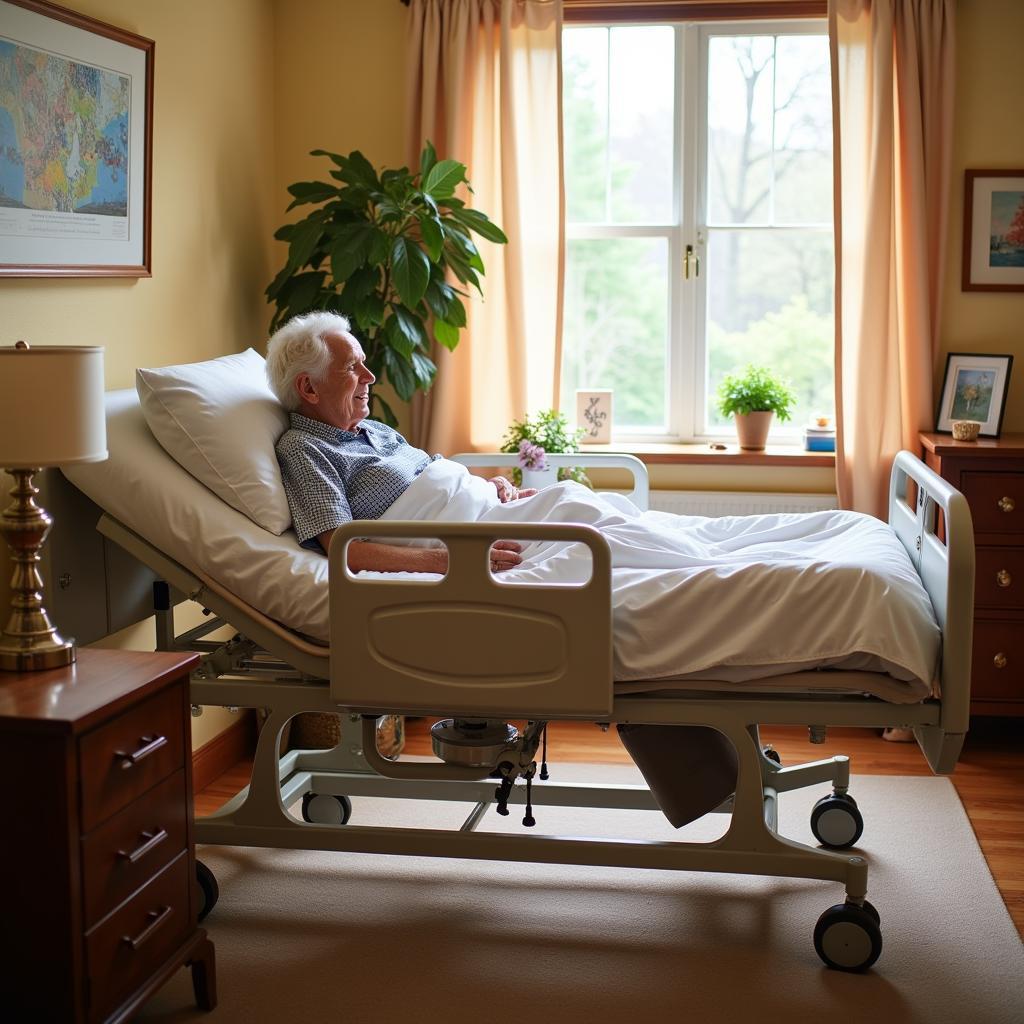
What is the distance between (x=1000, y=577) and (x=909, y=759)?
1.96 feet

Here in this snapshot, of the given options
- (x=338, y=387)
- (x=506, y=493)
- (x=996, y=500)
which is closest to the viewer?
(x=338, y=387)

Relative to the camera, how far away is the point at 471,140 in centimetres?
→ 399

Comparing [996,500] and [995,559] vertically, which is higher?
[996,500]

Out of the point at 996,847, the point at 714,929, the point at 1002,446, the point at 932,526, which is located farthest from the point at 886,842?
the point at 1002,446

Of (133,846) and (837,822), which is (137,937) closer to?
(133,846)

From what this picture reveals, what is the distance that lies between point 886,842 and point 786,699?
923 mm

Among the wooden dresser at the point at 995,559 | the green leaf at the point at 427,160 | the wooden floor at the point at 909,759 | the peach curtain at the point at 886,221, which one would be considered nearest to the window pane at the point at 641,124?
the peach curtain at the point at 886,221

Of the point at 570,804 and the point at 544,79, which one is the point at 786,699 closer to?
the point at 570,804

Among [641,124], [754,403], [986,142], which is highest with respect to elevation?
[641,124]

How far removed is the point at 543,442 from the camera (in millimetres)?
3889

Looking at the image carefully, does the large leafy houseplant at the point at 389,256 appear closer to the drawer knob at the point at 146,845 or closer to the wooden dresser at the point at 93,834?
the wooden dresser at the point at 93,834

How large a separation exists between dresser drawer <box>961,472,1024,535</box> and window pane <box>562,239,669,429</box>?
112 cm

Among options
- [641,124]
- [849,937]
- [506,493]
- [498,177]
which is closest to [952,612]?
[849,937]

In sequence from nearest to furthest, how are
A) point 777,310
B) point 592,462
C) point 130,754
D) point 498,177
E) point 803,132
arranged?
point 130,754 → point 592,462 → point 498,177 → point 803,132 → point 777,310
